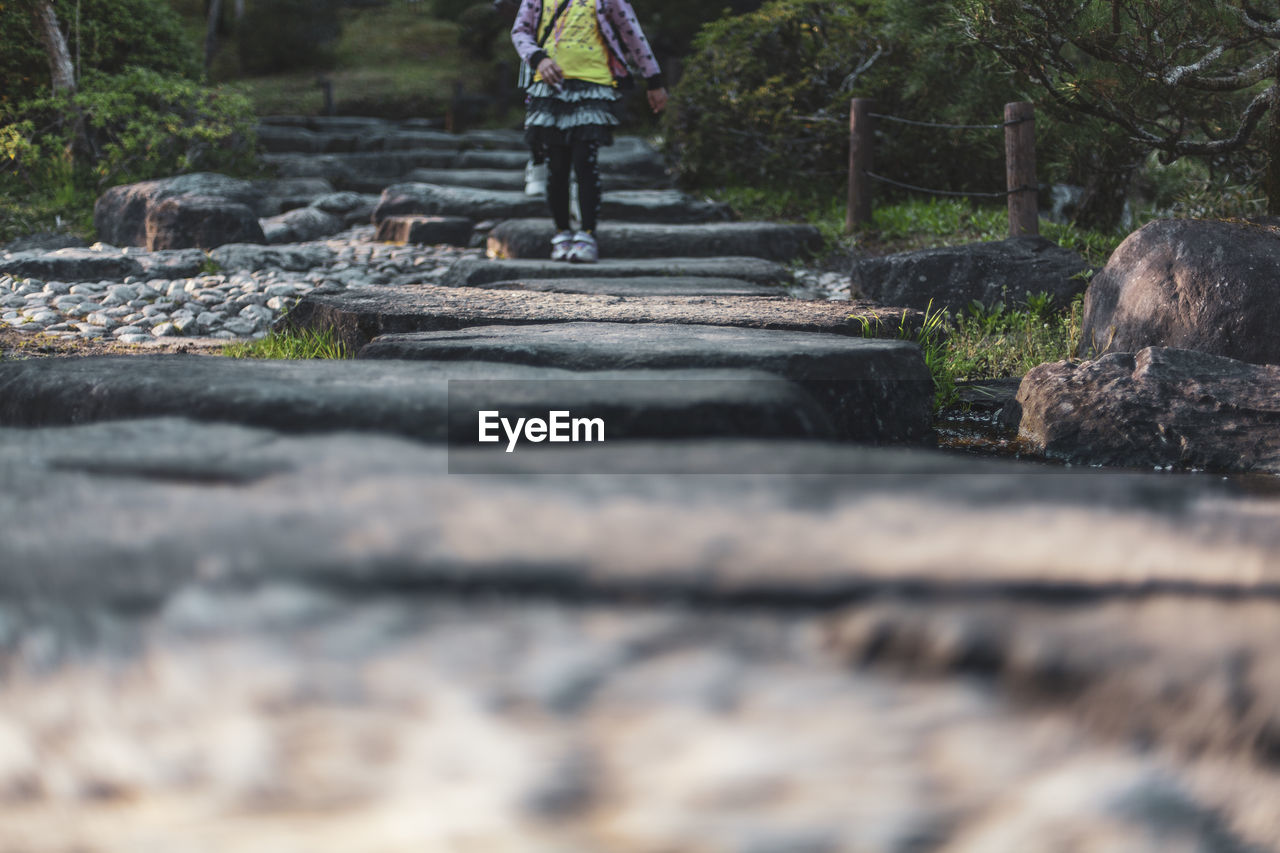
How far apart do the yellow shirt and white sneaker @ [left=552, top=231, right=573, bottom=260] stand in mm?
764

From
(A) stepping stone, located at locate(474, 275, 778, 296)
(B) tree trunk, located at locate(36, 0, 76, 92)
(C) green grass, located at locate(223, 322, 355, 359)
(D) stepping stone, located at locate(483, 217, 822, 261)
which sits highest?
(B) tree trunk, located at locate(36, 0, 76, 92)

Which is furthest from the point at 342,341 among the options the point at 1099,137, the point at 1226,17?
the point at 1099,137

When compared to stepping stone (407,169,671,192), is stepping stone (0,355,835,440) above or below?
below

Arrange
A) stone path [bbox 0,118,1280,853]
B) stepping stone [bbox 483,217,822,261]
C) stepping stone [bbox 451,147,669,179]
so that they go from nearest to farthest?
1. stone path [bbox 0,118,1280,853]
2. stepping stone [bbox 483,217,822,261]
3. stepping stone [bbox 451,147,669,179]

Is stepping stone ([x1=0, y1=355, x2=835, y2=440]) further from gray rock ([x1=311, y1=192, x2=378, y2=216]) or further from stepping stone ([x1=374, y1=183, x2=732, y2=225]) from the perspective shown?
gray rock ([x1=311, y1=192, x2=378, y2=216])

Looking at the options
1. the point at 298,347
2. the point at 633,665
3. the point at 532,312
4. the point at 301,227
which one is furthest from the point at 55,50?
the point at 633,665

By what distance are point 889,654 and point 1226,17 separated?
4.38m

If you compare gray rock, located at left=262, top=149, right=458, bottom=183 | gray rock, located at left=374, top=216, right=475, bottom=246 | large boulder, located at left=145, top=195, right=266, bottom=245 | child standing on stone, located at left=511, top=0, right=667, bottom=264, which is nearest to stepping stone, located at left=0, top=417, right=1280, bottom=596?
child standing on stone, located at left=511, top=0, right=667, bottom=264

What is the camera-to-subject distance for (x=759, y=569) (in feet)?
2.58

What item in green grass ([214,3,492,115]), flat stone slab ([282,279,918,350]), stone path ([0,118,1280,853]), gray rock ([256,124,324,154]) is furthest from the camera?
green grass ([214,3,492,115])

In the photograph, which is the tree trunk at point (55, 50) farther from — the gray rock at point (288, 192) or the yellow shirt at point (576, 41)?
the yellow shirt at point (576, 41)

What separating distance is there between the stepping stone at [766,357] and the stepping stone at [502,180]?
232 inches

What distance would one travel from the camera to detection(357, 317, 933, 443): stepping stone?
1901 mm

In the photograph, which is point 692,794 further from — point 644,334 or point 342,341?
point 342,341
